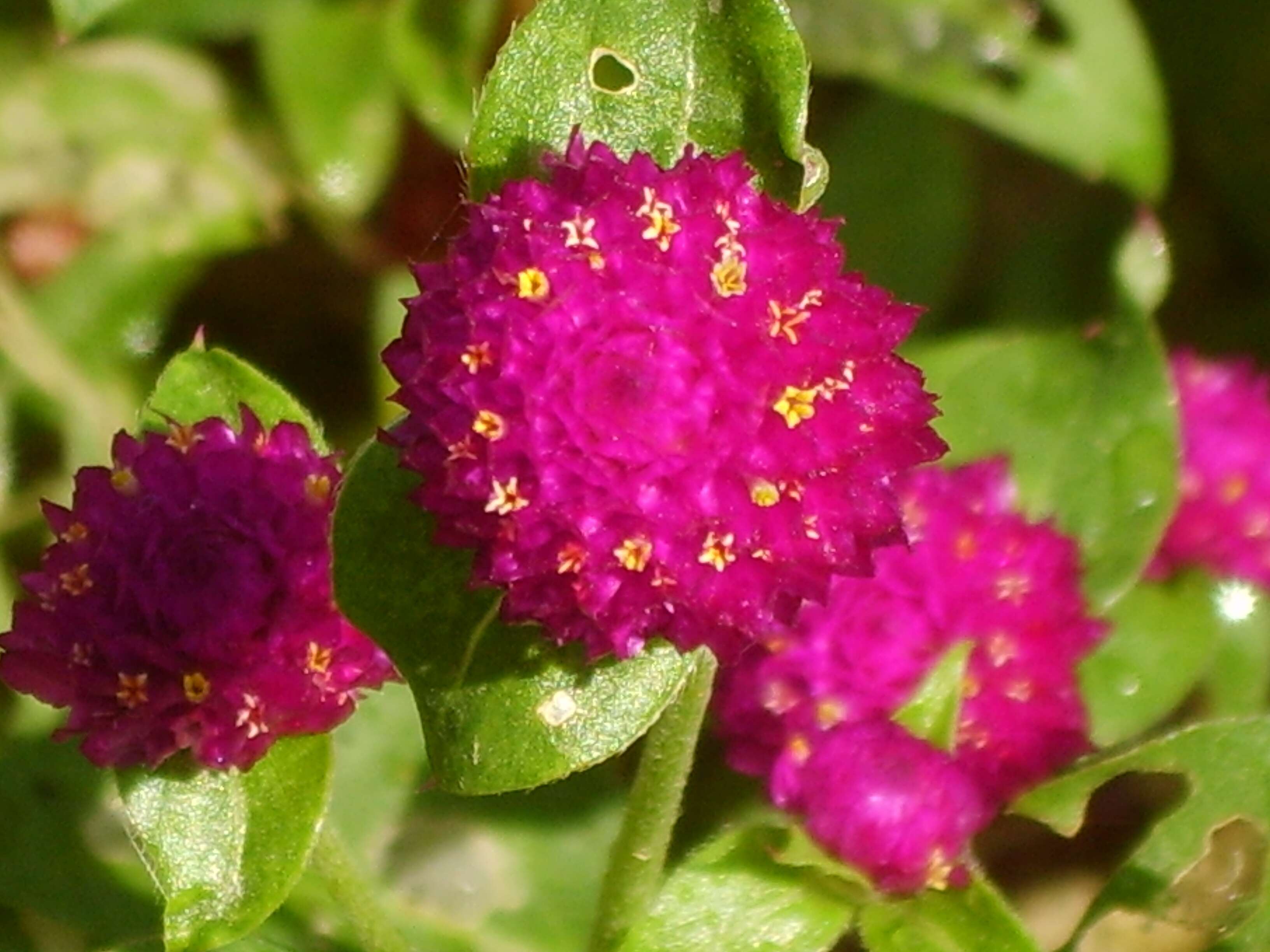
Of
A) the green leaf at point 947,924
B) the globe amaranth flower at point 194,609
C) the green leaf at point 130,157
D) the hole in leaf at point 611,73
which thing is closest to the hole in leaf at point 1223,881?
the green leaf at point 947,924

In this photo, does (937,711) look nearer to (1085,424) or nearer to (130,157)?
(1085,424)

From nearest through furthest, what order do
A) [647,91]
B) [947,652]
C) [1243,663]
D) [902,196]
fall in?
[647,91] → [947,652] → [1243,663] → [902,196]

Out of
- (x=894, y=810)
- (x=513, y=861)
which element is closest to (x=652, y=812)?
(x=894, y=810)

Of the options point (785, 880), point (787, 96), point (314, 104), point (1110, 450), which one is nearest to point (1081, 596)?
point (1110, 450)

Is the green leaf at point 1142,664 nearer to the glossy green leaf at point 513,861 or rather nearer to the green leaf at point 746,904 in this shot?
the glossy green leaf at point 513,861

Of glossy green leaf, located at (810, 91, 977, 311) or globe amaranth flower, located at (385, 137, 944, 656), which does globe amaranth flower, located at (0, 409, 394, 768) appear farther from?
glossy green leaf, located at (810, 91, 977, 311)

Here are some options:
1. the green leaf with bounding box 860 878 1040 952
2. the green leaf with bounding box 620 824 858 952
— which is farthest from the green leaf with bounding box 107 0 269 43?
the green leaf with bounding box 860 878 1040 952
